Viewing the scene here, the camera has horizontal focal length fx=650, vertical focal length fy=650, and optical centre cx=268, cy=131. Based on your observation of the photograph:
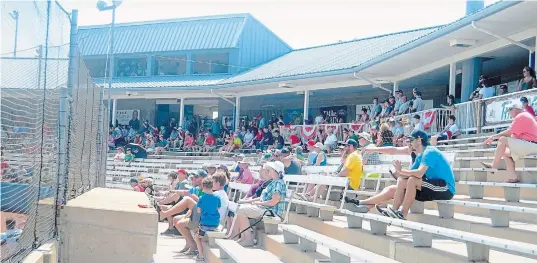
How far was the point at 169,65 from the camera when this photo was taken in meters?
31.5

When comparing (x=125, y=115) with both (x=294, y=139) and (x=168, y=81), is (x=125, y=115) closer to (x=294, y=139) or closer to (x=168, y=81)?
(x=168, y=81)

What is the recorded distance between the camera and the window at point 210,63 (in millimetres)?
30094

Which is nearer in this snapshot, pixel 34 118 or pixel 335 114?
pixel 34 118

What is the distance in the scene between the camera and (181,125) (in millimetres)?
27547

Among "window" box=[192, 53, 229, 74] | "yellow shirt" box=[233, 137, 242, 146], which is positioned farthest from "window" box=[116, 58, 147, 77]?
"yellow shirt" box=[233, 137, 242, 146]

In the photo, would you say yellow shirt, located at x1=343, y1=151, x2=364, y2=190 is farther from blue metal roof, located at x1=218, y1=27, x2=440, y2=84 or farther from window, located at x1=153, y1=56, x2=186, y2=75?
window, located at x1=153, y1=56, x2=186, y2=75

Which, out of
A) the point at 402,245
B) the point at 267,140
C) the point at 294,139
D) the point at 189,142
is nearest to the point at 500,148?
the point at 402,245

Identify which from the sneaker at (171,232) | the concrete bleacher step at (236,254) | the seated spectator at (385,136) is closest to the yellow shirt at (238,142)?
the sneaker at (171,232)

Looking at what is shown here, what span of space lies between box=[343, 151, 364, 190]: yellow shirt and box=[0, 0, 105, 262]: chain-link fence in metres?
3.75

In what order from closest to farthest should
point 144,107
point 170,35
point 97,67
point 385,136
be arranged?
point 385,136 < point 144,107 < point 170,35 < point 97,67

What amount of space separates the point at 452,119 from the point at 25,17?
33.2 feet

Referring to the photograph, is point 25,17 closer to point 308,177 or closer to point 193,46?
point 308,177

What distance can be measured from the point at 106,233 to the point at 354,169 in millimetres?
3525

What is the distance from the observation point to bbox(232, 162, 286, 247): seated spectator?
339 inches
